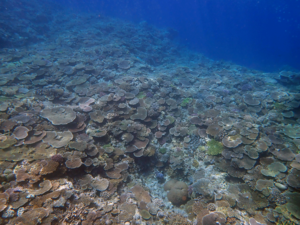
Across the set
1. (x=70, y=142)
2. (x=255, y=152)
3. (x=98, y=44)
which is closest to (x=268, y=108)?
(x=255, y=152)

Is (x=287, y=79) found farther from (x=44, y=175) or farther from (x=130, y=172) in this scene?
(x=44, y=175)

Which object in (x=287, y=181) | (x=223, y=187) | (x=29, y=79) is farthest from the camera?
(x=29, y=79)

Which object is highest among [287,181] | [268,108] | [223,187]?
[268,108]

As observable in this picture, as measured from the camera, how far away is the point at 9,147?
4.02 metres

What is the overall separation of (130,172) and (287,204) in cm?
492

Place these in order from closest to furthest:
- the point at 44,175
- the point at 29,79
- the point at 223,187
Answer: the point at 44,175 < the point at 223,187 < the point at 29,79

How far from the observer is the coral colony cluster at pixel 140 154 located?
3.47 meters

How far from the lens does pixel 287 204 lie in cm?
393

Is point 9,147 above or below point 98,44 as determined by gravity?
below

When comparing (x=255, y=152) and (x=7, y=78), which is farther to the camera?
(x=7, y=78)

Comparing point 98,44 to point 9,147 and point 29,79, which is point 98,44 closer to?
point 29,79

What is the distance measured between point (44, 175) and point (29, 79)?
28.4 feet

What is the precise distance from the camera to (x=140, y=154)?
5676mm

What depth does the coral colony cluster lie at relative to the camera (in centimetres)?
347
